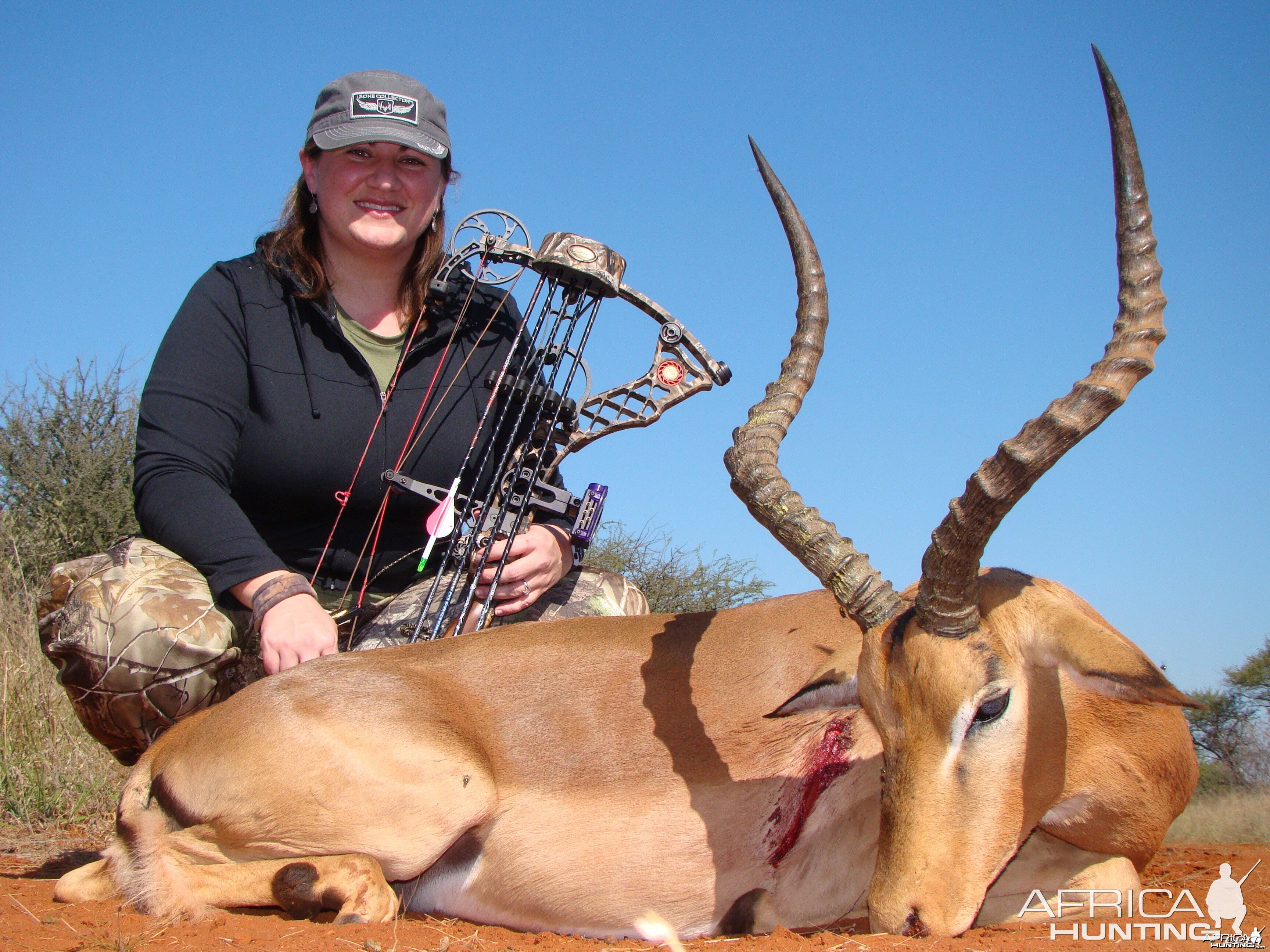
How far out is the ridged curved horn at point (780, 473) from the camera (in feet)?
11.5

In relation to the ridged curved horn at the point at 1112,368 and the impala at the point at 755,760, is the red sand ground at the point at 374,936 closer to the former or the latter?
the impala at the point at 755,760

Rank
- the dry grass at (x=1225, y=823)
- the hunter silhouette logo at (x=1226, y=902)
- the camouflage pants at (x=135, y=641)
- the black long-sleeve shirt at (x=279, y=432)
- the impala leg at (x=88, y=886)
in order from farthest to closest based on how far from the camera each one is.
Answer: the dry grass at (x=1225, y=823) < the black long-sleeve shirt at (x=279, y=432) < the camouflage pants at (x=135, y=641) < the impala leg at (x=88, y=886) < the hunter silhouette logo at (x=1226, y=902)

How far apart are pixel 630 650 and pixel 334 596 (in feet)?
5.38

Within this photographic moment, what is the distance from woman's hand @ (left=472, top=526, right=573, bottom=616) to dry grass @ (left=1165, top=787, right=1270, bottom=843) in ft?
11.0

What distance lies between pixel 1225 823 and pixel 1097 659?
384 centimetres

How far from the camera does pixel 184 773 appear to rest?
3.61 m

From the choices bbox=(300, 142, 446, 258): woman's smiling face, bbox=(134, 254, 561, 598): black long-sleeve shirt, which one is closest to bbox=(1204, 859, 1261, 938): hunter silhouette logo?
bbox=(134, 254, 561, 598): black long-sleeve shirt

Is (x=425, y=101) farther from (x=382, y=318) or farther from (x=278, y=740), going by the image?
(x=278, y=740)

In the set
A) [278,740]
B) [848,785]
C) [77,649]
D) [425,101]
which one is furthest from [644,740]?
[425,101]

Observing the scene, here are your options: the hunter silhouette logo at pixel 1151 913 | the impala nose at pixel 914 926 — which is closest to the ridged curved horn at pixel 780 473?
the impala nose at pixel 914 926

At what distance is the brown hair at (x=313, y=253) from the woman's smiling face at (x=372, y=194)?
0.34 feet

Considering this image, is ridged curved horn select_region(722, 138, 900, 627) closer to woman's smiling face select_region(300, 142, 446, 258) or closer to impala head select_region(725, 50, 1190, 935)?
impala head select_region(725, 50, 1190, 935)

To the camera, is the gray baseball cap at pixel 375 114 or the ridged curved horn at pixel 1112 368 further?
the gray baseball cap at pixel 375 114

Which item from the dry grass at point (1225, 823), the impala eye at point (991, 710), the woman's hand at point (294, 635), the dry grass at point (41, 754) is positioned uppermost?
the impala eye at point (991, 710)
